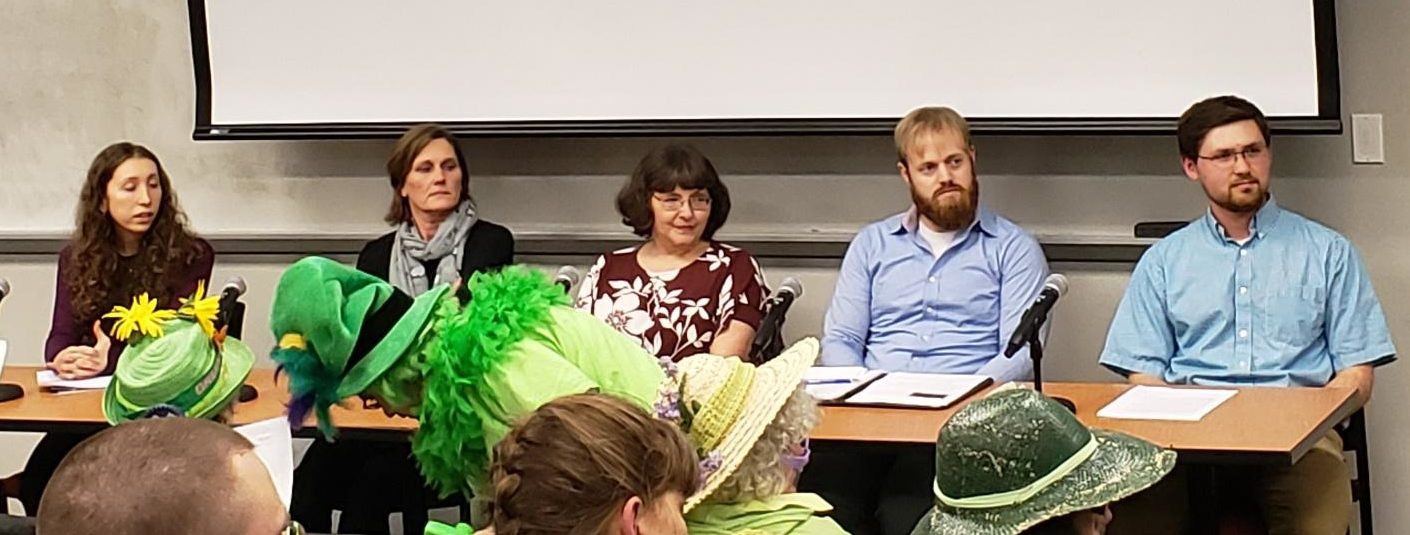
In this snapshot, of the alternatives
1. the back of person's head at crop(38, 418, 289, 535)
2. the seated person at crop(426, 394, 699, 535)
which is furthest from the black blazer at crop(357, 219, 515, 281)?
the back of person's head at crop(38, 418, 289, 535)

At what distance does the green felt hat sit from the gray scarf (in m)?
1.28

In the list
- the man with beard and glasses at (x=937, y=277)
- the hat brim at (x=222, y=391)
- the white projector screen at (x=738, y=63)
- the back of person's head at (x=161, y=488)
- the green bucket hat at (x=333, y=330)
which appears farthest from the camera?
the white projector screen at (x=738, y=63)

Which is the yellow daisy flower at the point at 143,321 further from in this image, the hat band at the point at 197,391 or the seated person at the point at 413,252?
the seated person at the point at 413,252

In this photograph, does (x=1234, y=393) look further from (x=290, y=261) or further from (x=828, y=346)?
(x=290, y=261)

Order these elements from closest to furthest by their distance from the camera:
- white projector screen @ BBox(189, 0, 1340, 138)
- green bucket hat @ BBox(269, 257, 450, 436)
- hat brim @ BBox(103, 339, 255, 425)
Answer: green bucket hat @ BBox(269, 257, 450, 436), hat brim @ BBox(103, 339, 255, 425), white projector screen @ BBox(189, 0, 1340, 138)

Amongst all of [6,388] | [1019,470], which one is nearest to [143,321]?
[6,388]

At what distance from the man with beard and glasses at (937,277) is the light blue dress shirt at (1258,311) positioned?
29cm

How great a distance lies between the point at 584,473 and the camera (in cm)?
166

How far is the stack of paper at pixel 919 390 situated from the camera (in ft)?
10.2

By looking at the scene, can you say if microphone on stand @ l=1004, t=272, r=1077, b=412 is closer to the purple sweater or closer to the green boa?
the green boa

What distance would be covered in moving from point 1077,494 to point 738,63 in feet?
8.78

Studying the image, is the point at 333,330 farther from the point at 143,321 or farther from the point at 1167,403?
the point at 1167,403

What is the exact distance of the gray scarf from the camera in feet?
13.7

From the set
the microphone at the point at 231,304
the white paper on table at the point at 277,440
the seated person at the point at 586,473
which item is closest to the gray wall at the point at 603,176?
the microphone at the point at 231,304
